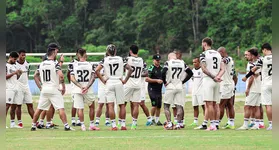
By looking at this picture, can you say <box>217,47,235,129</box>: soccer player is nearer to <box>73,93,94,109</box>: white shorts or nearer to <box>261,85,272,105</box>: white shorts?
<box>261,85,272,105</box>: white shorts

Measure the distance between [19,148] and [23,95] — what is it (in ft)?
23.9

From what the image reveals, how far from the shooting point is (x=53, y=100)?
47.1 ft

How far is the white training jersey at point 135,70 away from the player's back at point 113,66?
27.3 inches

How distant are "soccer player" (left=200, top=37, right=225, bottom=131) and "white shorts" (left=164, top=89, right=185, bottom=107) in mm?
1388

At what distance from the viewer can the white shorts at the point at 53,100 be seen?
1431cm

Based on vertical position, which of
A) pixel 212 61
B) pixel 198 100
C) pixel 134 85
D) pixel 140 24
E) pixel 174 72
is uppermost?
pixel 140 24

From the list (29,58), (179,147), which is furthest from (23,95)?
(29,58)

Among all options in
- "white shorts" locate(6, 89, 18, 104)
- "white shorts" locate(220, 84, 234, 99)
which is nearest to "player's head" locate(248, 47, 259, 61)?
"white shorts" locate(220, 84, 234, 99)

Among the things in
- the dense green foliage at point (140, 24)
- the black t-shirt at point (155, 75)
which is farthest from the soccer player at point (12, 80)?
the dense green foliage at point (140, 24)

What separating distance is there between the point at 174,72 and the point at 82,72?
2506 millimetres

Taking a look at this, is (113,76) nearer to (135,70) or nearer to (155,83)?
(135,70)

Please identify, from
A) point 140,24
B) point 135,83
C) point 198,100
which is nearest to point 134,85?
point 135,83

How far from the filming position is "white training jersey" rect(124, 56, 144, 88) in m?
15.5

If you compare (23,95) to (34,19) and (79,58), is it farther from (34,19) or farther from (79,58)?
(34,19)
